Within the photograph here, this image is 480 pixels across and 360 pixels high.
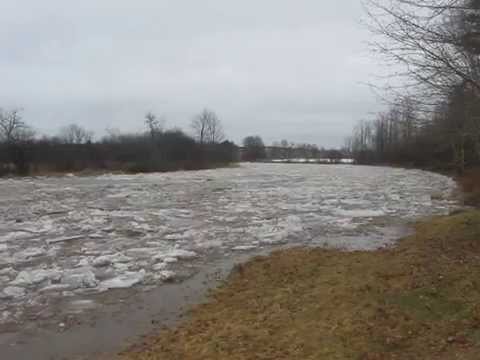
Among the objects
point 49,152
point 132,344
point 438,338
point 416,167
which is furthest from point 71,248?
point 416,167

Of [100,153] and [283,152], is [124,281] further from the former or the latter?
[283,152]

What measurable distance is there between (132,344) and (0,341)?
164 cm

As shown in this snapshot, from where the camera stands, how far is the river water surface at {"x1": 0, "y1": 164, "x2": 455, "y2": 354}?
24.3ft

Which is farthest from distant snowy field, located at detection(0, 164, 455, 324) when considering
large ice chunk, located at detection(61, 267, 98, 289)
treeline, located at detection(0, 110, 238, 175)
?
treeline, located at detection(0, 110, 238, 175)

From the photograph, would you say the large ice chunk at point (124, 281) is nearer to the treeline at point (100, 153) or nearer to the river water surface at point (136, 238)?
the river water surface at point (136, 238)

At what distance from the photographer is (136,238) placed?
40.9 feet

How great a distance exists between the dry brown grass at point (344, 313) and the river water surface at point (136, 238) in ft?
5.53

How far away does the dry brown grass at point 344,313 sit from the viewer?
188 inches

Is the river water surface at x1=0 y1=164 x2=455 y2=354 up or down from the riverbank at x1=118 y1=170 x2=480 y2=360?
down

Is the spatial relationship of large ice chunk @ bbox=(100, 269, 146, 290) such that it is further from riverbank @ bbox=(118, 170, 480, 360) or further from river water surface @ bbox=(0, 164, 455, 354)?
riverbank @ bbox=(118, 170, 480, 360)

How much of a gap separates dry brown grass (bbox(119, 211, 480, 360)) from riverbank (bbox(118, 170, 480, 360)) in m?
0.01

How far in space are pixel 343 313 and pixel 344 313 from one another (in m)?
0.01

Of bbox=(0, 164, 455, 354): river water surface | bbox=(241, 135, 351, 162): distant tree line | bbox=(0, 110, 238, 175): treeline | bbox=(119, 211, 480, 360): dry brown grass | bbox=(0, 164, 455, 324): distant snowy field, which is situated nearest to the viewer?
bbox=(119, 211, 480, 360): dry brown grass

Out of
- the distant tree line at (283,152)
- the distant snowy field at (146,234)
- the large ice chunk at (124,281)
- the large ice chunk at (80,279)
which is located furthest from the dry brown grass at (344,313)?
the distant tree line at (283,152)
